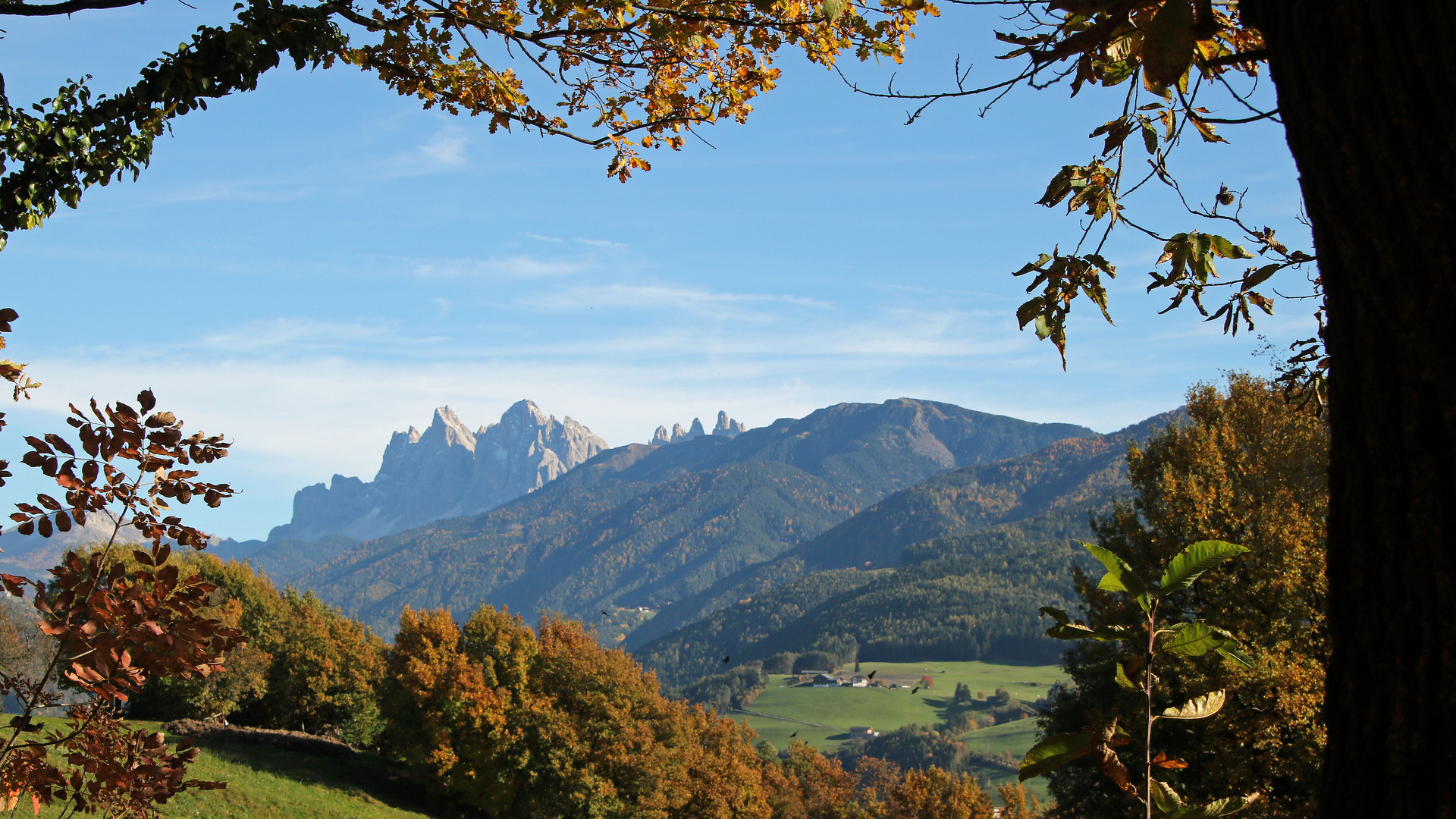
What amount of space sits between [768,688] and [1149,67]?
16333 centimetres

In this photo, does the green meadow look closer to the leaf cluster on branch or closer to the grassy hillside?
the grassy hillside

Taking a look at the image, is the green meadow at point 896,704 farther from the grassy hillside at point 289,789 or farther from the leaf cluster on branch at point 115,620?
the leaf cluster on branch at point 115,620

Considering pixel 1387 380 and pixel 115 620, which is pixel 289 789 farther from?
pixel 1387 380

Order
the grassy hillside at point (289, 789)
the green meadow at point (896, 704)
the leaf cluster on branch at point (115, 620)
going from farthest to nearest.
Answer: the green meadow at point (896, 704) → the grassy hillside at point (289, 789) → the leaf cluster on branch at point (115, 620)

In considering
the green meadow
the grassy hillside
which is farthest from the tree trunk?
the green meadow

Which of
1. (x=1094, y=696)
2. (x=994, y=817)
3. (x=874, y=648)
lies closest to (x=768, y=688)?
(x=874, y=648)

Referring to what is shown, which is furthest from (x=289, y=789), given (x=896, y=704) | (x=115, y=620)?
(x=896, y=704)

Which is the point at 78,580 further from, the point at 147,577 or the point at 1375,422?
the point at 1375,422

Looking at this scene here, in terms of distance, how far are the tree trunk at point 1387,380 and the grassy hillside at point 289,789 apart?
1821cm

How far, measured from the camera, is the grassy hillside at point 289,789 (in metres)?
20.1

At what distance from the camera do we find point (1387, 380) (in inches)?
60.2

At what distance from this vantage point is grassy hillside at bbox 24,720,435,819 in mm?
20062

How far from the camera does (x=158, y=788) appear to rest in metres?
3.20

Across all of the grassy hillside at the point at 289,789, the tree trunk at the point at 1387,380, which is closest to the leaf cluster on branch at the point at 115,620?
the tree trunk at the point at 1387,380
